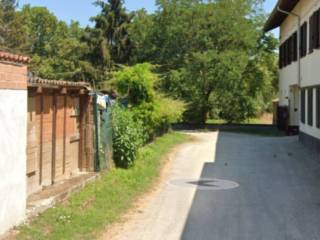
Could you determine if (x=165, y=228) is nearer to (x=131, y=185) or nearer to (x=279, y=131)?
(x=131, y=185)

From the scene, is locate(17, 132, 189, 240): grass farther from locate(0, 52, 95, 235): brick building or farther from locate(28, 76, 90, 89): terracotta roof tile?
locate(28, 76, 90, 89): terracotta roof tile

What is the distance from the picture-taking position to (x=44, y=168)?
33.3 feet

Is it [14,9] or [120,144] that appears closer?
[120,144]

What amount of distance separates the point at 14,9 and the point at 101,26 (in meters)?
7.20

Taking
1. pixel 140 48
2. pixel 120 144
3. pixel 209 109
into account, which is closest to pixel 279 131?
pixel 209 109

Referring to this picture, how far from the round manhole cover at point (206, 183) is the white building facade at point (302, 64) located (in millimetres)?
6204

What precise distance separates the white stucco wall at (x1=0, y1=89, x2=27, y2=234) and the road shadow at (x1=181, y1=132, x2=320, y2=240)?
8.30 feet

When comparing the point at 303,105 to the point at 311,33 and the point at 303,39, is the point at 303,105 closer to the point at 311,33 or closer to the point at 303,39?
the point at 303,39

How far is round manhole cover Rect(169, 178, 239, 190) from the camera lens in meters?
12.6

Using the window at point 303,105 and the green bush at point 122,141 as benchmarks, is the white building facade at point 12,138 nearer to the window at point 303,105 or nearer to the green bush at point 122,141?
the green bush at point 122,141

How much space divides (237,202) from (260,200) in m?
0.55

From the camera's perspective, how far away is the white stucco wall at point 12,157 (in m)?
7.22

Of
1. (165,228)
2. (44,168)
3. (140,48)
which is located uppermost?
(140,48)

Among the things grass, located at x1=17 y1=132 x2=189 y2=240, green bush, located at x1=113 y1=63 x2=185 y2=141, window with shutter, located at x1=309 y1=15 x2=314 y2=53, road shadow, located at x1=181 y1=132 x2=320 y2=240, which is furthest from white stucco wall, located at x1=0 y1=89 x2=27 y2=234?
window with shutter, located at x1=309 y1=15 x2=314 y2=53
